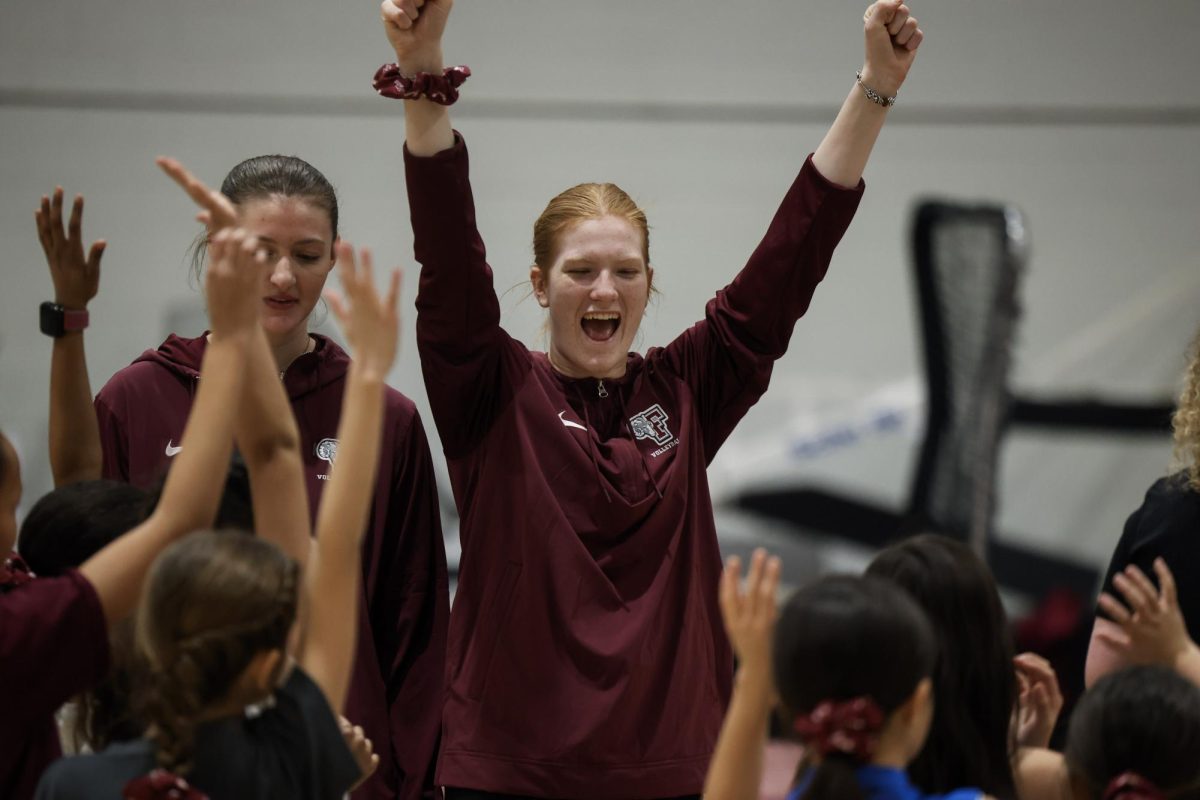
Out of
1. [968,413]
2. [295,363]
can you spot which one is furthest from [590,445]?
[968,413]

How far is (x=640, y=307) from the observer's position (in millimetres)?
2223

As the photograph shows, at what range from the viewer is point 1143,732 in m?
1.59

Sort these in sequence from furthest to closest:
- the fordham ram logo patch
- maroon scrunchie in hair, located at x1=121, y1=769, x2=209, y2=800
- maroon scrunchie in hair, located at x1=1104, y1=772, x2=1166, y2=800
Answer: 1. the fordham ram logo patch
2. maroon scrunchie in hair, located at x1=1104, y1=772, x2=1166, y2=800
3. maroon scrunchie in hair, located at x1=121, y1=769, x2=209, y2=800

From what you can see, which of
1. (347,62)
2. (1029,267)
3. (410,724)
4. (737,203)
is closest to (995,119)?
(1029,267)

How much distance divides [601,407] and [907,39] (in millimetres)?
669

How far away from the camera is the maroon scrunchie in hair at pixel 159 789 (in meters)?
1.45

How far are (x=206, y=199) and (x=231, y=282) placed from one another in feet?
0.45

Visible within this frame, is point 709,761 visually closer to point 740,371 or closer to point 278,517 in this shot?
point 740,371

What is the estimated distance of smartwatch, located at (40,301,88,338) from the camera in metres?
2.26

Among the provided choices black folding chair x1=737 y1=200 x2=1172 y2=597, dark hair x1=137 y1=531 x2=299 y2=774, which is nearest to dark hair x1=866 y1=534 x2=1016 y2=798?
dark hair x1=137 y1=531 x2=299 y2=774

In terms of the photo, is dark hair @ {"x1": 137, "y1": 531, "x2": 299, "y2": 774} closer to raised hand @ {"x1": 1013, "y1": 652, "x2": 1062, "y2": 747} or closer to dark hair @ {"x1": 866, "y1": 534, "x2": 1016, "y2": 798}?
dark hair @ {"x1": 866, "y1": 534, "x2": 1016, "y2": 798}

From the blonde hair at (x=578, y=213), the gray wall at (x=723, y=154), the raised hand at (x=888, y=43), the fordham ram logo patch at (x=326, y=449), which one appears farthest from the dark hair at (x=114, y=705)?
the gray wall at (x=723, y=154)

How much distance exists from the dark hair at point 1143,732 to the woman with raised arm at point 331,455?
0.96 m

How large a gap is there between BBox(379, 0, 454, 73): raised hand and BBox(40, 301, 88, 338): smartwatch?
64 cm
